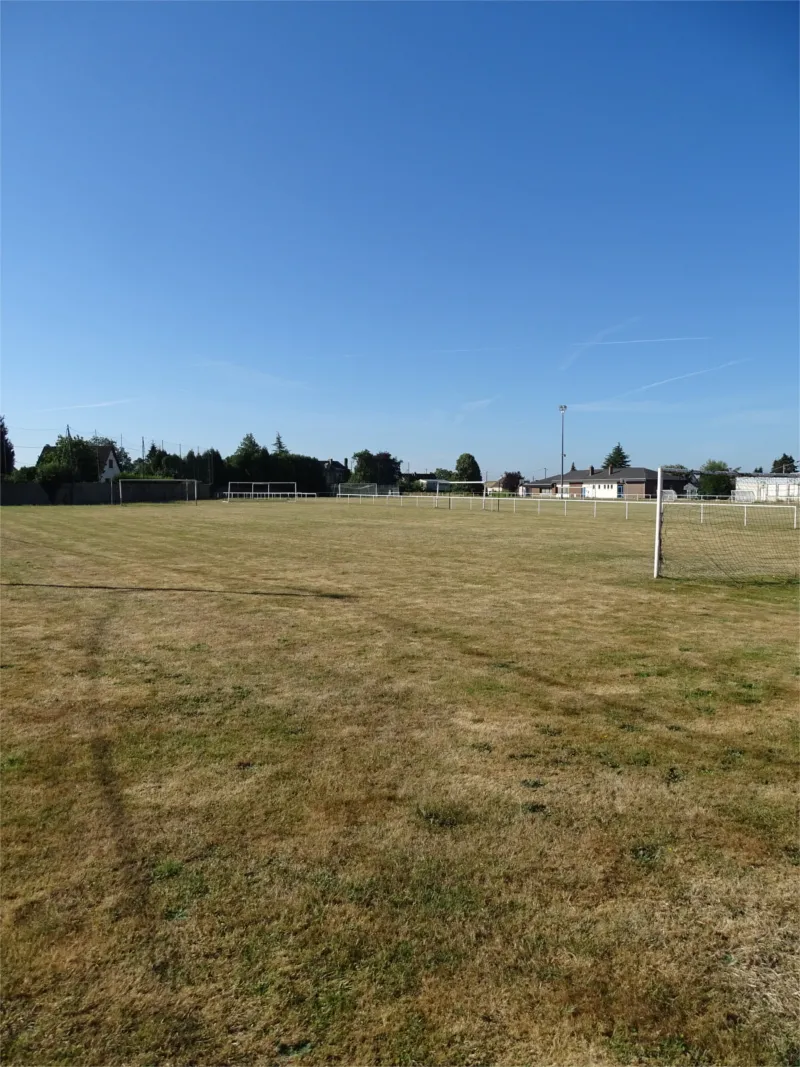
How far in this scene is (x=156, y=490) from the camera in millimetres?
70438

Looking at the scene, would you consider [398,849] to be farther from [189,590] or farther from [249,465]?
[249,465]

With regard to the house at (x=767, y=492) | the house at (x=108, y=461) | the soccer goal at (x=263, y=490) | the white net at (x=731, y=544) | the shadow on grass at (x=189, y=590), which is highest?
the house at (x=108, y=461)

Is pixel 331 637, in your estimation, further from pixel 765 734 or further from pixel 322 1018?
pixel 322 1018

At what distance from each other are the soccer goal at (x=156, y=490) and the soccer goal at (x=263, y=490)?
5.08m

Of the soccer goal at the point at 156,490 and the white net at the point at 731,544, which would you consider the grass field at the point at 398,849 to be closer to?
the white net at the point at 731,544

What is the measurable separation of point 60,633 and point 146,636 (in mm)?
1110

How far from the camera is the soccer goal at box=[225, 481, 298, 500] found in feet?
256

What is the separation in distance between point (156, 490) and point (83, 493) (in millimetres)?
8930

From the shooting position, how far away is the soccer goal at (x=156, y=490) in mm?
67562

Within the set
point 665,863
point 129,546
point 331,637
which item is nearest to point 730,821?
point 665,863

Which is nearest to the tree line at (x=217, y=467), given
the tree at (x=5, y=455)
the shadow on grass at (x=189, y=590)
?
the tree at (x=5, y=455)

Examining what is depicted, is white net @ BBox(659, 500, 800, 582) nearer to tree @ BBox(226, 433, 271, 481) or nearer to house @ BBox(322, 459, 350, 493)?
tree @ BBox(226, 433, 271, 481)

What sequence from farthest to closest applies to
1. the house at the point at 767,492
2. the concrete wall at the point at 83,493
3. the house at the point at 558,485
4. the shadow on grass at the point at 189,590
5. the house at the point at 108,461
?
the house at the point at 558,485 < the house at the point at 108,461 < the concrete wall at the point at 83,493 < the house at the point at 767,492 < the shadow on grass at the point at 189,590

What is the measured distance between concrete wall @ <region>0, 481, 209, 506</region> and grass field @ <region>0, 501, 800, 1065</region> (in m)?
60.4
